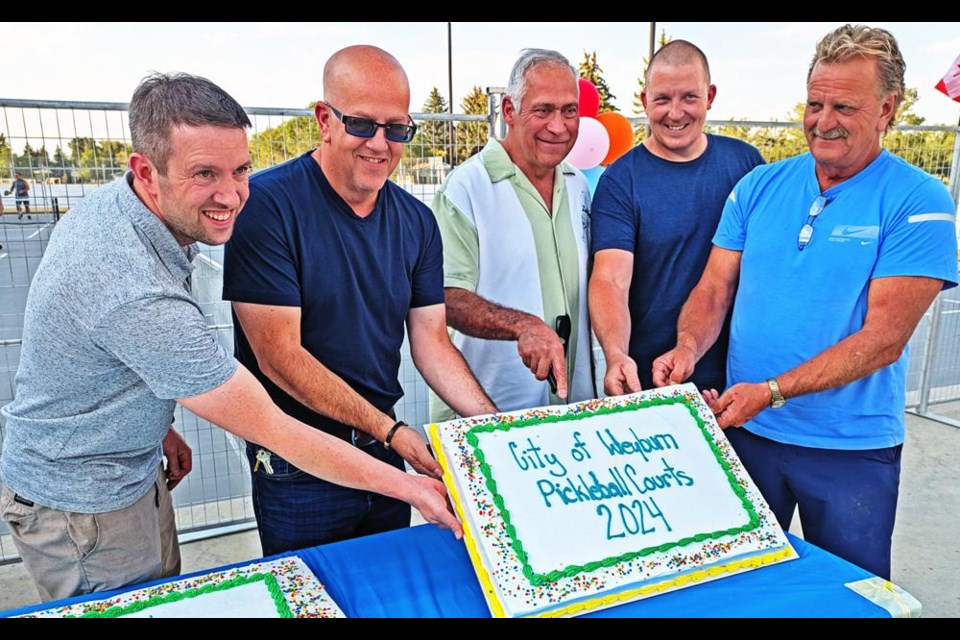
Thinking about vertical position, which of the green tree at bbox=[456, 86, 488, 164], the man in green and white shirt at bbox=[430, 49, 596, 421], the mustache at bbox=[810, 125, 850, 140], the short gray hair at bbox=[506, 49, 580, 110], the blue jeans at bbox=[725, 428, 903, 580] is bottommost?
the blue jeans at bbox=[725, 428, 903, 580]

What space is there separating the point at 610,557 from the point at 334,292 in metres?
0.91

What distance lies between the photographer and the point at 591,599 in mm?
1246

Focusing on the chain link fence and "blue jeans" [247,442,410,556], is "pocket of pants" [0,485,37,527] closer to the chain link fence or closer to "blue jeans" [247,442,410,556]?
"blue jeans" [247,442,410,556]

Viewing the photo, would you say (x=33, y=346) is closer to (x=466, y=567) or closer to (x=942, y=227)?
(x=466, y=567)

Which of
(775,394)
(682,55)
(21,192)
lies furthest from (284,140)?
(775,394)

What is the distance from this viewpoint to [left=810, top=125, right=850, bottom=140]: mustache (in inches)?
68.4

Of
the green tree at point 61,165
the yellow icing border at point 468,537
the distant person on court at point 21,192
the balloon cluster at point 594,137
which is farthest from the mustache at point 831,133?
the distant person on court at point 21,192

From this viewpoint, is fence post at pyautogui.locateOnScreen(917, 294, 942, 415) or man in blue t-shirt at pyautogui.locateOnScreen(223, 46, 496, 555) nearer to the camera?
man in blue t-shirt at pyautogui.locateOnScreen(223, 46, 496, 555)

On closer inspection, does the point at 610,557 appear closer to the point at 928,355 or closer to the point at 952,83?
the point at 952,83

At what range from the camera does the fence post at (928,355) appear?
4.68m

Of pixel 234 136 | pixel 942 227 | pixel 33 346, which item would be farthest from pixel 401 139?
pixel 942 227

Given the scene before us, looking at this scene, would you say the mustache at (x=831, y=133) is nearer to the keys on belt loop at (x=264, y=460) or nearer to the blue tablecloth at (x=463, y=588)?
the blue tablecloth at (x=463, y=588)

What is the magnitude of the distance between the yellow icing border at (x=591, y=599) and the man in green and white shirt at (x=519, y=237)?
2.45 feet

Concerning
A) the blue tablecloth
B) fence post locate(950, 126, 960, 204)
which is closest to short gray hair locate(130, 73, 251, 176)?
the blue tablecloth
